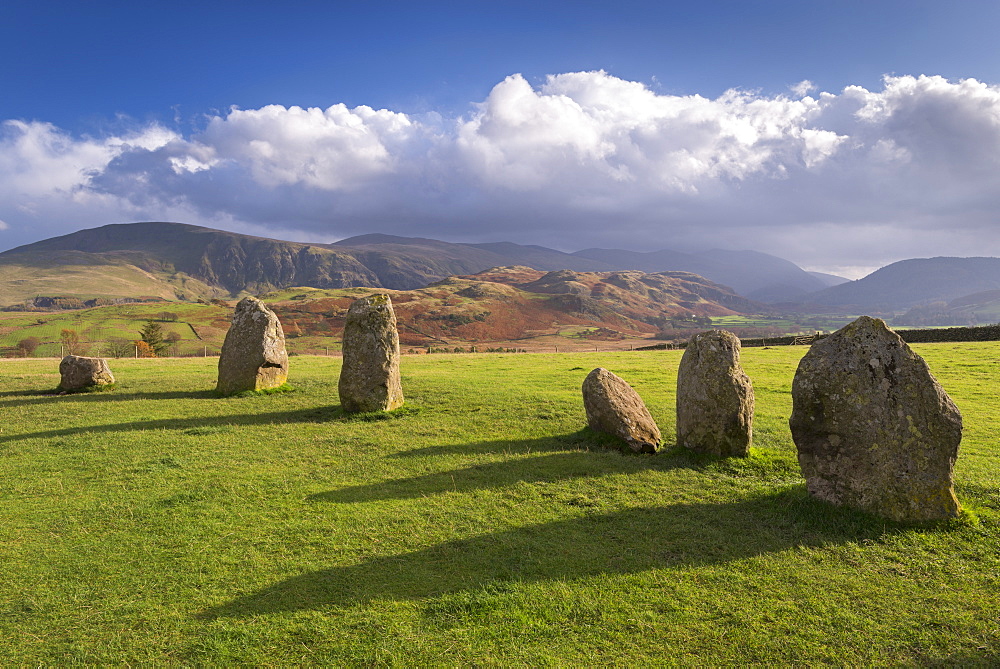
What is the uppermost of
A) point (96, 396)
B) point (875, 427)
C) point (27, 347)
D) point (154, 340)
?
point (875, 427)

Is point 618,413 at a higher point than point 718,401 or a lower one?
lower

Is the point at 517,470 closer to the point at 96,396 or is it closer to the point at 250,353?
the point at 250,353

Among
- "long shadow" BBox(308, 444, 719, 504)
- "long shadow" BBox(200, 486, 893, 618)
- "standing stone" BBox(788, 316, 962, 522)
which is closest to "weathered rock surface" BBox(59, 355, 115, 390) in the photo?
"long shadow" BBox(308, 444, 719, 504)

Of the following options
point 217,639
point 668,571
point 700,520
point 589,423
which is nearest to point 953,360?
point 589,423

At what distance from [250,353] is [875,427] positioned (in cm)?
2168

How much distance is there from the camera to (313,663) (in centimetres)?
573

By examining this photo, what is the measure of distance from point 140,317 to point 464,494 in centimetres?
16501

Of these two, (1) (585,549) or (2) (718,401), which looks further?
(2) (718,401)

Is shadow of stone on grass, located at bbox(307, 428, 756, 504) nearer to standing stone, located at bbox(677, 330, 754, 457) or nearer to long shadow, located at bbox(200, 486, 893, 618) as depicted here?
standing stone, located at bbox(677, 330, 754, 457)

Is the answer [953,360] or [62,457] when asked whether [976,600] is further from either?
[953,360]

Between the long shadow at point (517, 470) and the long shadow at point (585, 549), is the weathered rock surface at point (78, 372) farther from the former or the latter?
the long shadow at point (585, 549)

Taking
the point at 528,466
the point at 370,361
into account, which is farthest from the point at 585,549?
the point at 370,361

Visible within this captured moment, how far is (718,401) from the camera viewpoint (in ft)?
41.9

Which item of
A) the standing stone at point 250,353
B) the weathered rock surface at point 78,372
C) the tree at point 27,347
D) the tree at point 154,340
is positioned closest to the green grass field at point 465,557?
the standing stone at point 250,353
